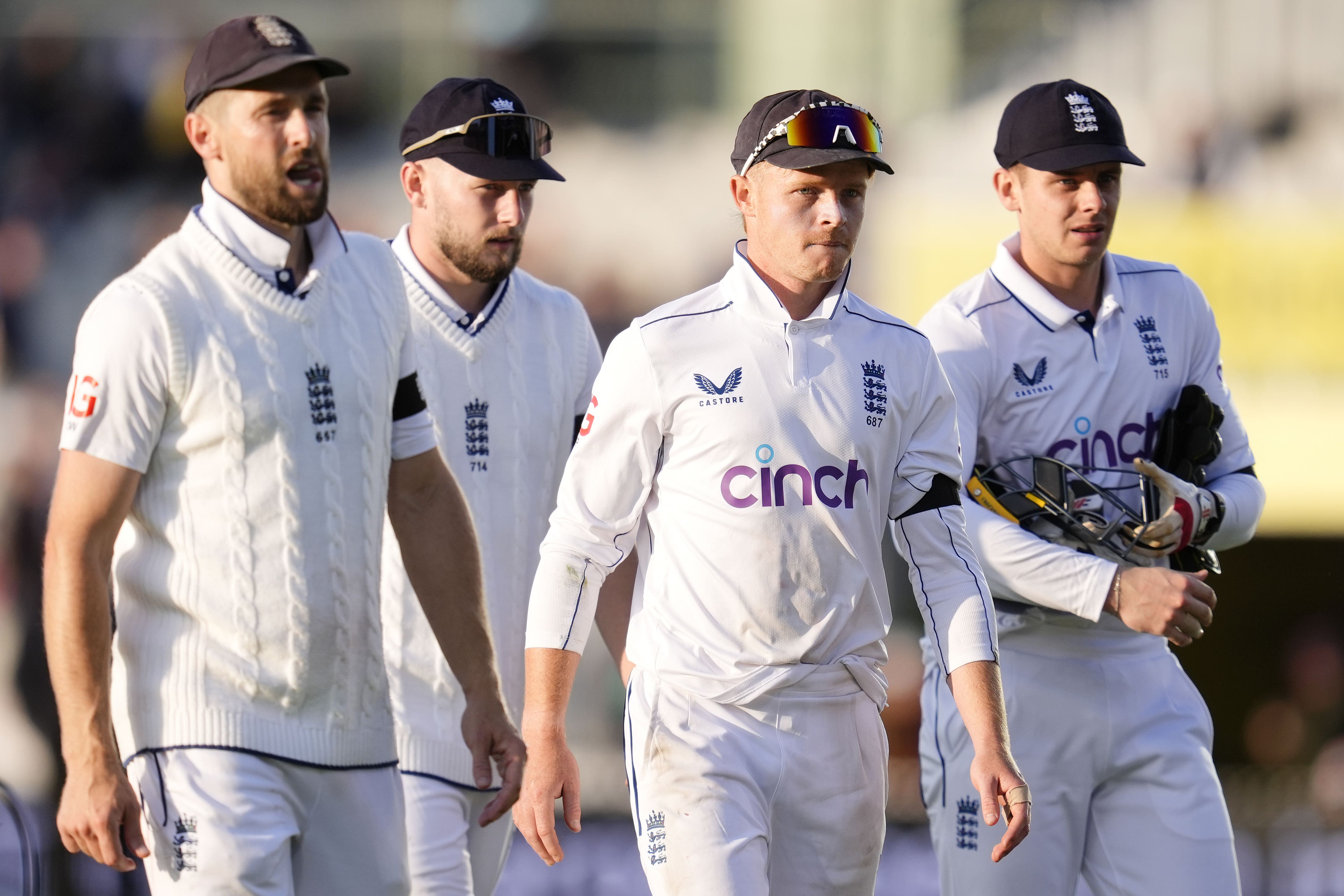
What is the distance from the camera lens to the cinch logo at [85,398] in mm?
3697

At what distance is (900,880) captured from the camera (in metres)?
9.88

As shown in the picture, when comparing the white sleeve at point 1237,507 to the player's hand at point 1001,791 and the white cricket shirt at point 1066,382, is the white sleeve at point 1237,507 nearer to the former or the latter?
the white cricket shirt at point 1066,382

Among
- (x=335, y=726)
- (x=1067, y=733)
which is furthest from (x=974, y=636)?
(x=335, y=726)

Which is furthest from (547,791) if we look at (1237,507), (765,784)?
(1237,507)

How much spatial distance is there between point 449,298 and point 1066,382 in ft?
5.99

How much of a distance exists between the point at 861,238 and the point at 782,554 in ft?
28.6

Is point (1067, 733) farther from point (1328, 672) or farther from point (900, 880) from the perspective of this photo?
point (1328, 672)

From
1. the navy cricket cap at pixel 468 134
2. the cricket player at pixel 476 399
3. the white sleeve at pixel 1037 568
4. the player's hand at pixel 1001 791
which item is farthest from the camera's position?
the navy cricket cap at pixel 468 134

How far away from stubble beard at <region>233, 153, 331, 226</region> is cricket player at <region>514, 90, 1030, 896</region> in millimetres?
754

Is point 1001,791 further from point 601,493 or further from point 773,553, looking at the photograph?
point 601,493

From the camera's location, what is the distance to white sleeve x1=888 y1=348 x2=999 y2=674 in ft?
13.2

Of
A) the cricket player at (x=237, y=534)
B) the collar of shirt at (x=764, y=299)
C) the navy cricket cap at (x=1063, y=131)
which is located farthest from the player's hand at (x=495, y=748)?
the navy cricket cap at (x=1063, y=131)

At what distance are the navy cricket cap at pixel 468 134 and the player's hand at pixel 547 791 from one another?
6.36 feet

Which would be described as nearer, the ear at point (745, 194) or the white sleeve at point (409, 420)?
the ear at point (745, 194)
